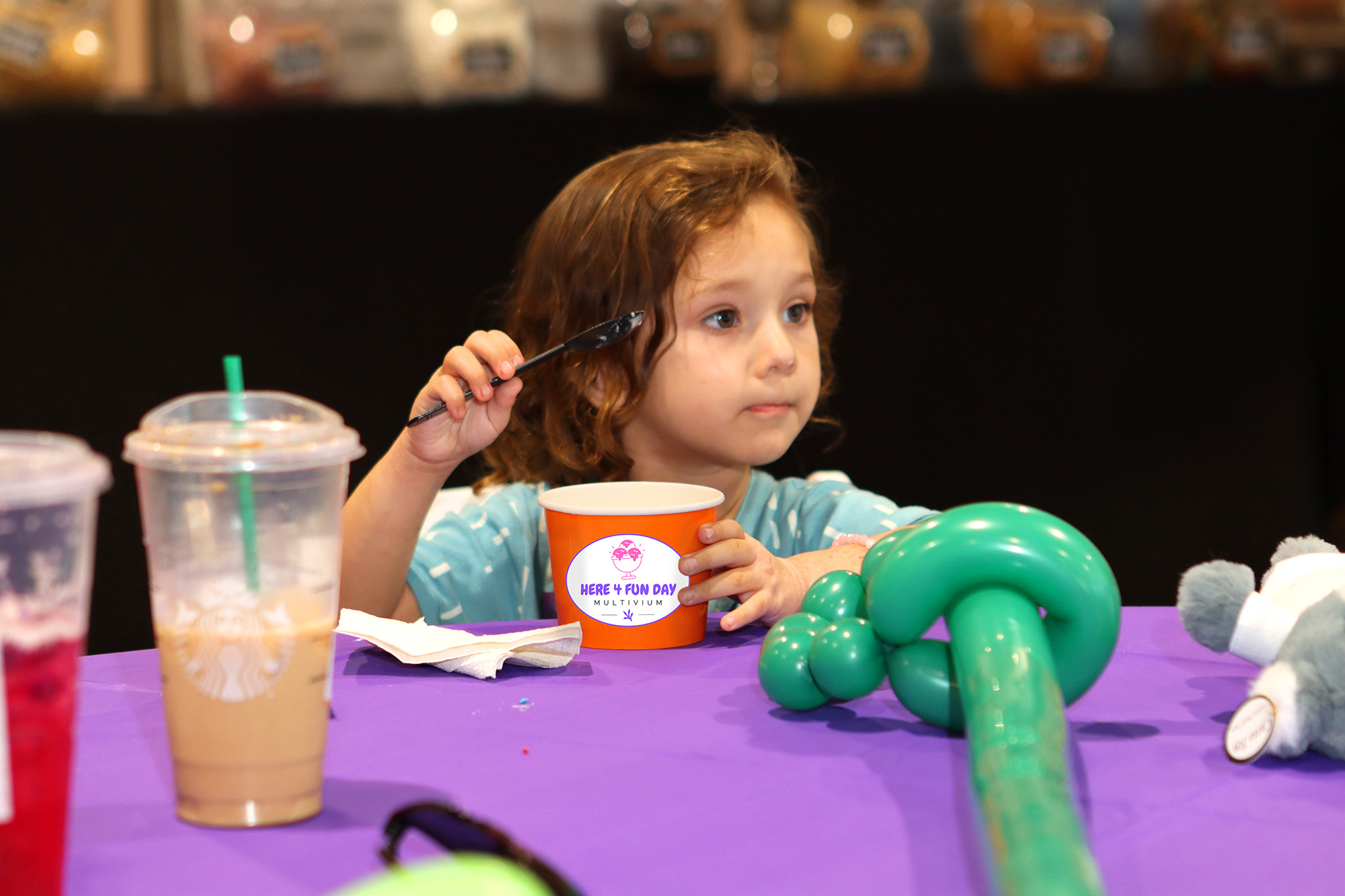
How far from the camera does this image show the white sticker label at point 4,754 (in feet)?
1.48

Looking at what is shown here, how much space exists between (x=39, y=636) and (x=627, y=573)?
0.54 m

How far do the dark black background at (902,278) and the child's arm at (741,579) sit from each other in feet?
3.29

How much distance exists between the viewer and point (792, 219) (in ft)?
4.90

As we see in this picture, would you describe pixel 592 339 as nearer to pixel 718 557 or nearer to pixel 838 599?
pixel 718 557

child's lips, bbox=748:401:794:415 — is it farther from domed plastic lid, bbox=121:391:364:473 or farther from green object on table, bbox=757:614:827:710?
domed plastic lid, bbox=121:391:364:473

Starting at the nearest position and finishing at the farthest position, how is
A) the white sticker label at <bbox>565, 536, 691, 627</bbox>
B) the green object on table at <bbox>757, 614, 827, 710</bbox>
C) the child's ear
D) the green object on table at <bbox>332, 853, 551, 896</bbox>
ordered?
the green object on table at <bbox>332, 853, 551, 896</bbox>
the green object on table at <bbox>757, 614, 827, 710</bbox>
the white sticker label at <bbox>565, 536, 691, 627</bbox>
the child's ear

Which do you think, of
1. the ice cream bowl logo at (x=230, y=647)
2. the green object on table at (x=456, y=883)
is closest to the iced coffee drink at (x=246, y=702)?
the ice cream bowl logo at (x=230, y=647)

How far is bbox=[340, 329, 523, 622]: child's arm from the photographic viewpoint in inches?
46.6

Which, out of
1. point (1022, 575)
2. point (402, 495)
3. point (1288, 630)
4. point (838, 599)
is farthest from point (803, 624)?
point (402, 495)

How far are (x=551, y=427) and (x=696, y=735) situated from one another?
2.84 feet

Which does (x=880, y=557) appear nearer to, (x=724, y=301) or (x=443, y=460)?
(x=443, y=460)

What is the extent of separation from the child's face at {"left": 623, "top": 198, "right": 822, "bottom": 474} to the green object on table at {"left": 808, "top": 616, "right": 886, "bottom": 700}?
2.19 ft

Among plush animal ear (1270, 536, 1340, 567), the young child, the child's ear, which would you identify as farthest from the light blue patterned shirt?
plush animal ear (1270, 536, 1340, 567)

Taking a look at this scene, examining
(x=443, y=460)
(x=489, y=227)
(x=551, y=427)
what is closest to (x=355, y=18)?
(x=489, y=227)
